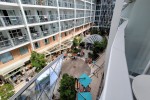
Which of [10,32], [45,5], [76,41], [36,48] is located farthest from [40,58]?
[76,41]

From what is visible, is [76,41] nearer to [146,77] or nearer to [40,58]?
[40,58]

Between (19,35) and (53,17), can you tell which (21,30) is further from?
(53,17)

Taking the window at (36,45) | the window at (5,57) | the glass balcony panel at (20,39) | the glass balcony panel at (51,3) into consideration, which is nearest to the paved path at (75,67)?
the window at (36,45)

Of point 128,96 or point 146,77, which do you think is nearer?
point 128,96

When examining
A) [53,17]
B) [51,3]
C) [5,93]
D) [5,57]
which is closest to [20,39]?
[5,57]

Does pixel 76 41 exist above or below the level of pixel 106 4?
below

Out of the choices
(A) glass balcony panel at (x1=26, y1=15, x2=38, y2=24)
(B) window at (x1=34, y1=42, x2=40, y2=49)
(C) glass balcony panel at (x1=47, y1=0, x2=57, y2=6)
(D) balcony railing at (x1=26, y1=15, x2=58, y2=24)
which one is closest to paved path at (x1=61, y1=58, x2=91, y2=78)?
(B) window at (x1=34, y1=42, x2=40, y2=49)

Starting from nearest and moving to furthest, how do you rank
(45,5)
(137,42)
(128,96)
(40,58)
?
(128,96)
(137,42)
(40,58)
(45,5)

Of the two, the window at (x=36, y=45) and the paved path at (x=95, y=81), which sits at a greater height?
the window at (x=36, y=45)

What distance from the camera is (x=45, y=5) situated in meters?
14.8

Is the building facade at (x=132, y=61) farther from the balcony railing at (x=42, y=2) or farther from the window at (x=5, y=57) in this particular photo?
the window at (x=5, y=57)

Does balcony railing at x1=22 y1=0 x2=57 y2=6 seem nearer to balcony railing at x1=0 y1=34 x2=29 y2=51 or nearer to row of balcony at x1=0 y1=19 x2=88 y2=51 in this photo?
row of balcony at x1=0 y1=19 x2=88 y2=51

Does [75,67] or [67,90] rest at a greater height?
[67,90]

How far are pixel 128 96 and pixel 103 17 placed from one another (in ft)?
140
